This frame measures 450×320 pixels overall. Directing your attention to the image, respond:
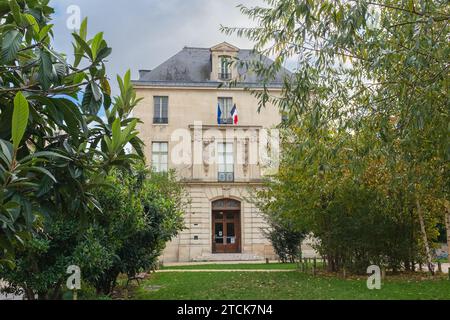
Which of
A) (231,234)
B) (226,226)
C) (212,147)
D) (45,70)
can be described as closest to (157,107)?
(212,147)

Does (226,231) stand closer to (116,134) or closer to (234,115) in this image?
(234,115)

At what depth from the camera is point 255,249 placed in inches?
1278

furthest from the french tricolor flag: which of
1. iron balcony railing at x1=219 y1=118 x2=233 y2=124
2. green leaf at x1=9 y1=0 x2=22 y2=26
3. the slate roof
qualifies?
green leaf at x1=9 y1=0 x2=22 y2=26

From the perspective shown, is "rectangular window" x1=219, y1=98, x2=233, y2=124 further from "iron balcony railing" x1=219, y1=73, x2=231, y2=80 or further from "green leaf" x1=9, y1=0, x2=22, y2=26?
"green leaf" x1=9, y1=0, x2=22, y2=26

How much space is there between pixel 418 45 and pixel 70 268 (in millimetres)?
6752

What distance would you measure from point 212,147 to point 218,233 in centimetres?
624

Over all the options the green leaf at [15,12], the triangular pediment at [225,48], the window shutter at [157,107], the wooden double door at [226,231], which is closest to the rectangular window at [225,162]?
the wooden double door at [226,231]

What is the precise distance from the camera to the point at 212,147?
33.3m

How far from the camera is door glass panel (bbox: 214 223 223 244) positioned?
33.2 m

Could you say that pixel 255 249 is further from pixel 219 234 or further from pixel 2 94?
pixel 2 94
